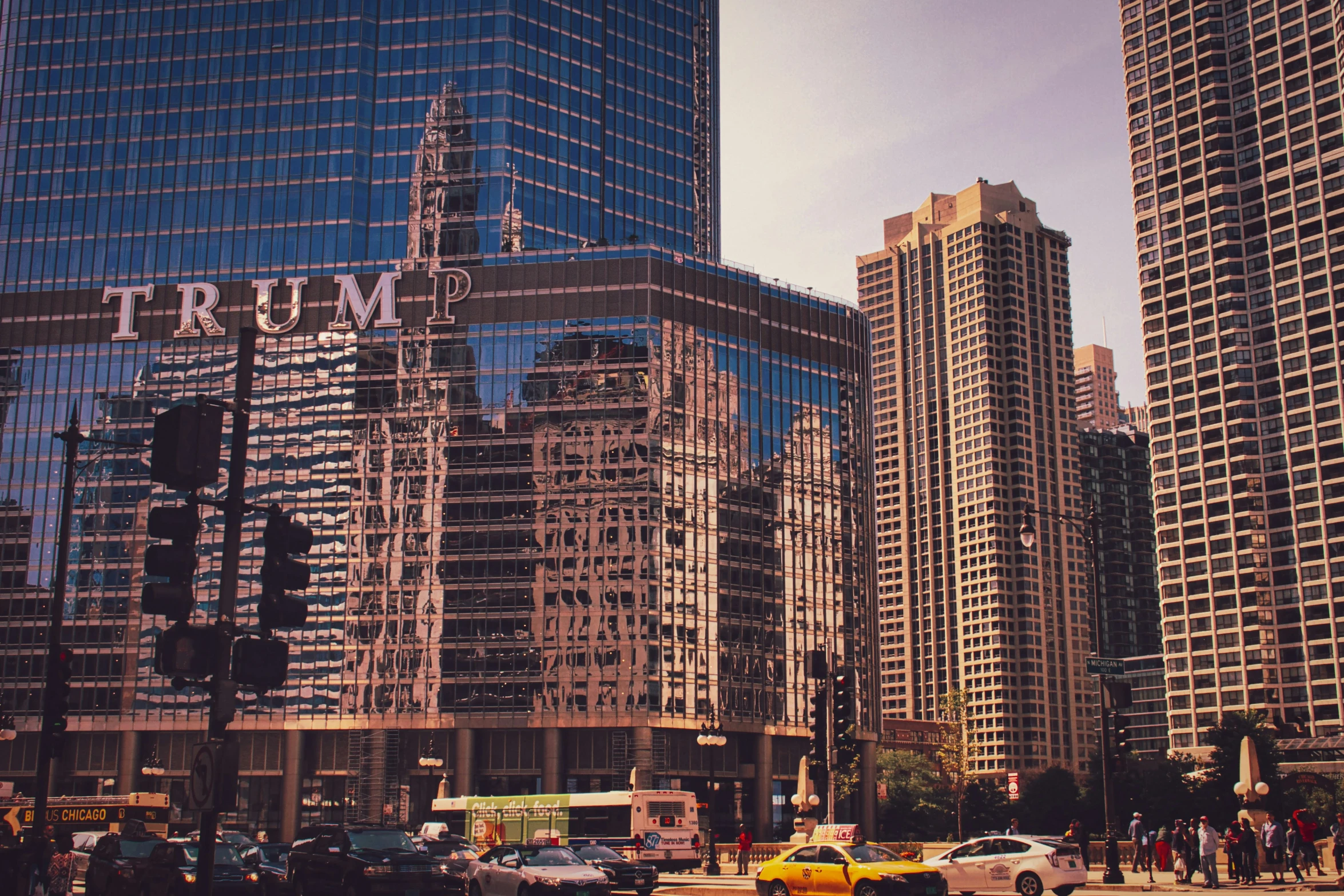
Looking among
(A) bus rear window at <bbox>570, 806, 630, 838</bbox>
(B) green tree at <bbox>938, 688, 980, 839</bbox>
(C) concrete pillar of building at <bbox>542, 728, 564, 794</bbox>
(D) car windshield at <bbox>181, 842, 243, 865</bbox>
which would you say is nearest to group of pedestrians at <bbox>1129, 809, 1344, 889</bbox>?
(A) bus rear window at <bbox>570, 806, 630, 838</bbox>

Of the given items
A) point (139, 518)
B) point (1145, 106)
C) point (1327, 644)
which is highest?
point (1145, 106)

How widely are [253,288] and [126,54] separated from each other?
93.6ft

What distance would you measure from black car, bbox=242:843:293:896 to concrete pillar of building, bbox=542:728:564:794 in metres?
59.5

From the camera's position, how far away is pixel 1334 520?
138 m

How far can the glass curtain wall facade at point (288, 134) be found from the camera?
111m

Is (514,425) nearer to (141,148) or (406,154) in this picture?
(406,154)

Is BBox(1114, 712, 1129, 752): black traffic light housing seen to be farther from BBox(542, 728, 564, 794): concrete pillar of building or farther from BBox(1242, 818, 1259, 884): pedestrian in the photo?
BBox(542, 728, 564, 794): concrete pillar of building

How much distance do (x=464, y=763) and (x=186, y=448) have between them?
89550 millimetres

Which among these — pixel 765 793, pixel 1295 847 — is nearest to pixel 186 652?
pixel 1295 847

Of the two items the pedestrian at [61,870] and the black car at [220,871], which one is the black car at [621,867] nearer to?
the black car at [220,871]

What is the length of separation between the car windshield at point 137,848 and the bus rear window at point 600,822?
28.0 meters

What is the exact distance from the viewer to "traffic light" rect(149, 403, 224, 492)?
12.4m

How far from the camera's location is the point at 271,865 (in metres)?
34.0

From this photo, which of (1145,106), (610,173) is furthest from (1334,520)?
(610,173)
